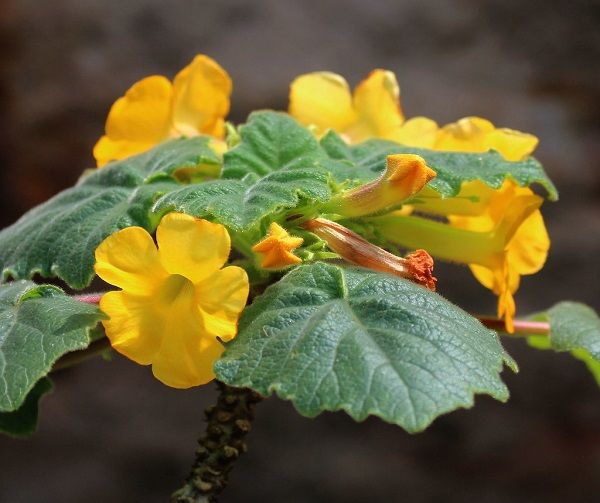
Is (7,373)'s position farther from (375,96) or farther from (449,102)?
(449,102)

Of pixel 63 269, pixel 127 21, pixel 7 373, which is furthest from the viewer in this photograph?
pixel 127 21

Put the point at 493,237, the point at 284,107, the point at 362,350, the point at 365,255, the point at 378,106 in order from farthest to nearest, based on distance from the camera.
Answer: the point at 284,107, the point at 378,106, the point at 493,237, the point at 365,255, the point at 362,350

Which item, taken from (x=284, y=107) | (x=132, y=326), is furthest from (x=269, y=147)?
(x=284, y=107)

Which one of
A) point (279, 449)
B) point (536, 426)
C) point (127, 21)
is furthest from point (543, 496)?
point (127, 21)

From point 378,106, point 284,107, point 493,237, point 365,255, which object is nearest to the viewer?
point 365,255

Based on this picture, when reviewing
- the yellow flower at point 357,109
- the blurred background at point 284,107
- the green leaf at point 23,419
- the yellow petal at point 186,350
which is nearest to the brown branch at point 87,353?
the green leaf at point 23,419

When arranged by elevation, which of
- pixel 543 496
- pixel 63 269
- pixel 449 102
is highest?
pixel 63 269

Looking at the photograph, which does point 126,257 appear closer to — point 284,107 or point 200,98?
Answer: point 200,98

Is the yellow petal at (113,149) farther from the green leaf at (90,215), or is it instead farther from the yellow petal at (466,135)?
the yellow petal at (466,135)
